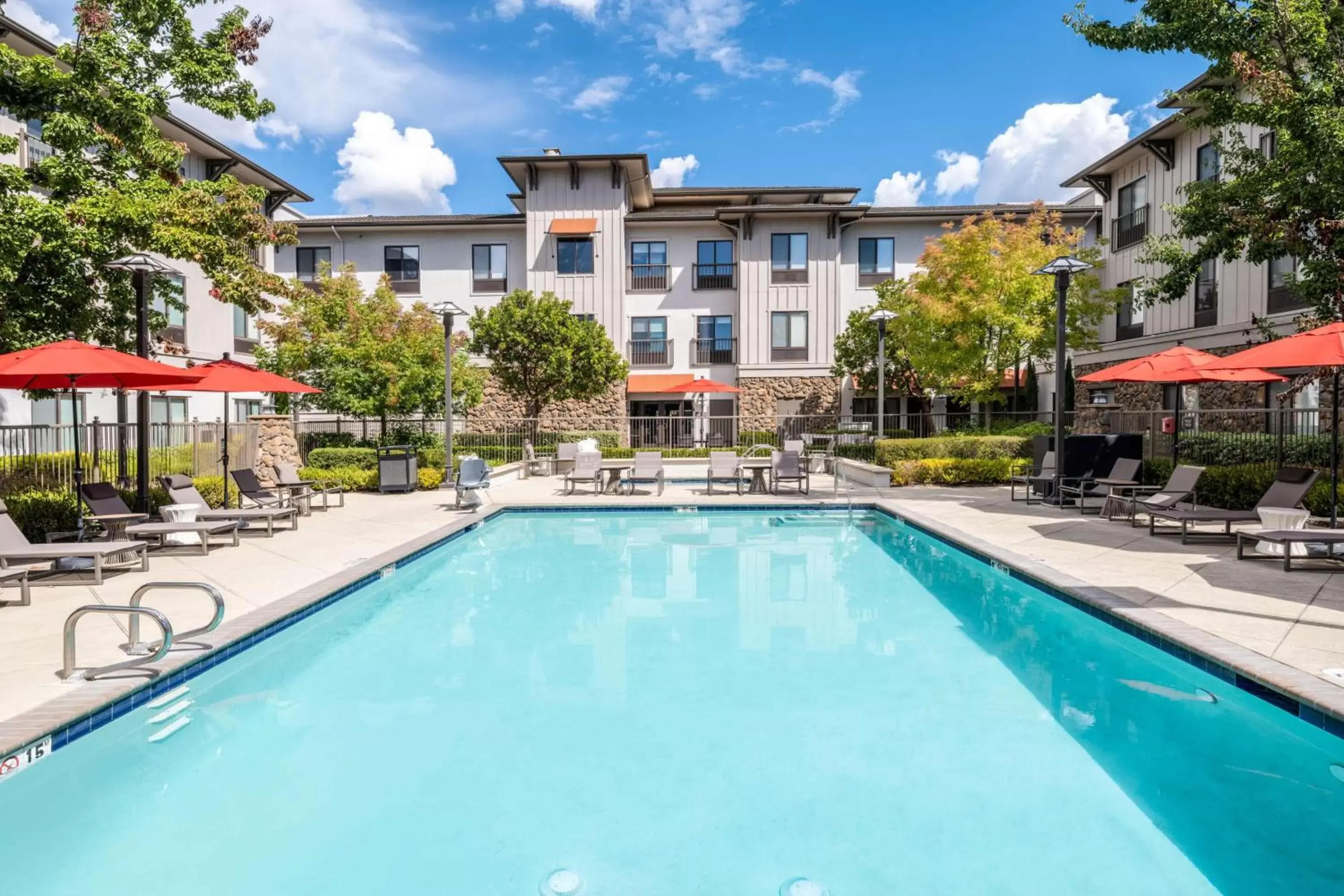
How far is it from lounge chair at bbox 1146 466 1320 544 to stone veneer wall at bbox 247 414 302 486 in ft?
57.0

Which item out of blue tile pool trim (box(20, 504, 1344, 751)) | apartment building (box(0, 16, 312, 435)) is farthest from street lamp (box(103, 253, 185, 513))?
apartment building (box(0, 16, 312, 435))

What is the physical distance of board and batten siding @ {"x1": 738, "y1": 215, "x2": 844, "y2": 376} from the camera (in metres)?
30.2

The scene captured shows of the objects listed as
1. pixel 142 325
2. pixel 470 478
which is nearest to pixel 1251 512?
pixel 470 478

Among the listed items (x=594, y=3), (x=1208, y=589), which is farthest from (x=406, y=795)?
(x=594, y=3)

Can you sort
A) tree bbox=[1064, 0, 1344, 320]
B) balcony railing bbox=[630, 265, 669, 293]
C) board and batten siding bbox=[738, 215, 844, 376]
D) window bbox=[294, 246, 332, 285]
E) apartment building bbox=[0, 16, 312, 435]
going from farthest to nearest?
window bbox=[294, 246, 332, 285] → balcony railing bbox=[630, 265, 669, 293] → board and batten siding bbox=[738, 215, 844, 376] → apartment building bbox=[0, 16, 312, 435] → tree bbox=[1064, 0, 1344, 320]

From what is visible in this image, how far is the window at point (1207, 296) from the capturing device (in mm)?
20641

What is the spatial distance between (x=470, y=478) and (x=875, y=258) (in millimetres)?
22203

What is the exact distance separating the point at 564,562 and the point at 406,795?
6397 millimetres

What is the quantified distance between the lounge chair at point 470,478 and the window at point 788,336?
1824 centimetres

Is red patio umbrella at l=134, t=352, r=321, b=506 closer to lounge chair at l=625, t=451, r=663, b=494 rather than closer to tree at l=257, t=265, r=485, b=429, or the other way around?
tree at l=257, t=265, r=485, b=429

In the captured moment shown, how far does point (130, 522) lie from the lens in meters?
Answer: 9.88

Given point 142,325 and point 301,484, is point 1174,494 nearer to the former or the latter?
point 301,484

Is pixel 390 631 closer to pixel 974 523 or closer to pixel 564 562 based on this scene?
pixel 564 562

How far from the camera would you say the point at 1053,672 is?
6191mm
